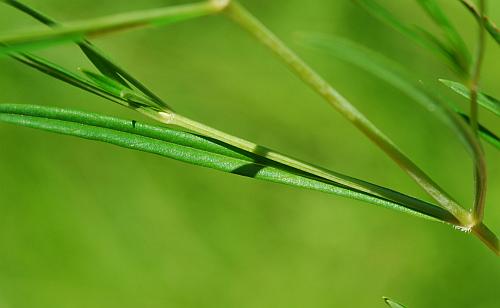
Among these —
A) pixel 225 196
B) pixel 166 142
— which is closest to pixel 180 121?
pixel 166 142

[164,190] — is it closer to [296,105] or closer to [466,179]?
[296,105]

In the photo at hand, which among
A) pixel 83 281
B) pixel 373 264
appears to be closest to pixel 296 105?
pixel 373 264

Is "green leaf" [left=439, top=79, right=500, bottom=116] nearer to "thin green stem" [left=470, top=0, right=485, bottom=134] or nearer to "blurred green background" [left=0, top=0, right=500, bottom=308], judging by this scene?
"thin green stem" [left=470, top=0, right=485, bottom=134]

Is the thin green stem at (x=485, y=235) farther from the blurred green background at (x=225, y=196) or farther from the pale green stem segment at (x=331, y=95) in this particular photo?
the blurred green background at (x=225, y=196)

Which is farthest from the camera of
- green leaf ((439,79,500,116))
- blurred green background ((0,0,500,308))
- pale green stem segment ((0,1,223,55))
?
blurred green background ((0,0,500,308))

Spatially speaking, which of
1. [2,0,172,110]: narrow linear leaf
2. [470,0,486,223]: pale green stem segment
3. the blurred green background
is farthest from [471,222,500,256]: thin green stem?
the blurred green background

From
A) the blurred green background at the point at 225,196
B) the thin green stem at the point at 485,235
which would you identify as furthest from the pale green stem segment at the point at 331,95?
the blurred green background at the point at 225,196
